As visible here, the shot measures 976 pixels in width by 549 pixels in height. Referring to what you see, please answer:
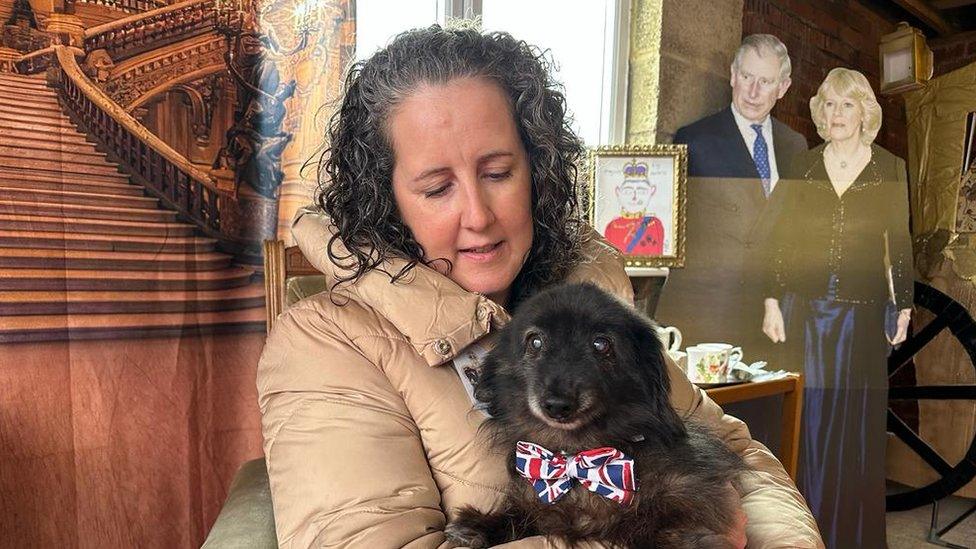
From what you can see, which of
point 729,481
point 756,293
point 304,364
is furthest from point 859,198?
point 304,364

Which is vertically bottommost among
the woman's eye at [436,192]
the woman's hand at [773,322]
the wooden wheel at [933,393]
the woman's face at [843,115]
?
the wooden wheel at [933,393]

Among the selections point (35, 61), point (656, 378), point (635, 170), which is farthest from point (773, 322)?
point (35, 61)

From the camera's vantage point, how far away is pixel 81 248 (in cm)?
177

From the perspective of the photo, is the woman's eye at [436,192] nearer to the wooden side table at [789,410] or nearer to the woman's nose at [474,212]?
the woman's nose at [474,212]

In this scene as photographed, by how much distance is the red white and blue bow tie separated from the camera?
3.58ft

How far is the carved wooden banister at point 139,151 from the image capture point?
1.73 meters

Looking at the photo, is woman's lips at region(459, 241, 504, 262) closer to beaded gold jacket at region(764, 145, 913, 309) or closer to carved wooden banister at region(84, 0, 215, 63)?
carved wooden banister at region(84, 0, 215, 63)

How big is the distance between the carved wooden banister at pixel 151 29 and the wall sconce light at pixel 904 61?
355 centimetres

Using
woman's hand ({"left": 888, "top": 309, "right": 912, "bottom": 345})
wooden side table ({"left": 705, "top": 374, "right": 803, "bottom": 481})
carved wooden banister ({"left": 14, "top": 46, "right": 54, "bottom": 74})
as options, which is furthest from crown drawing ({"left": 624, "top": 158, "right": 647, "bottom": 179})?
carved wooden banister ({"left": 14, "top": 46, "right": 54, "bottom": 74})

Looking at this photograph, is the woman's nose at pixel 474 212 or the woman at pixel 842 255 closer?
the woman's nose at pixel 474 212

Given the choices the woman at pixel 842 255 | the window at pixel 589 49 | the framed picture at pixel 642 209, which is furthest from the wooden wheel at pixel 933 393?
the window at pixel 589 49

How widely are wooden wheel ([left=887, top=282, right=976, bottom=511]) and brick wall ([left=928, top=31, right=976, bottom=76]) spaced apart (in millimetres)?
1529

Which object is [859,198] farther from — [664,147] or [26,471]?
[26,471]

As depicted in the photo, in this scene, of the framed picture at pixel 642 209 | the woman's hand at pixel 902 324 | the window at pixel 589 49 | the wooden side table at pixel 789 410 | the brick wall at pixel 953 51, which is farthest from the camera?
the brick wall at pixel 953 51
